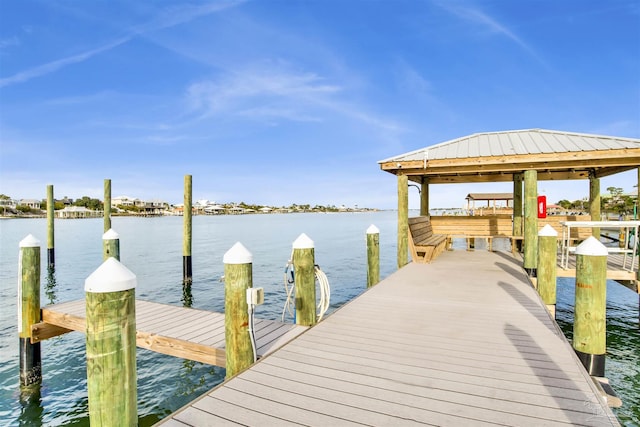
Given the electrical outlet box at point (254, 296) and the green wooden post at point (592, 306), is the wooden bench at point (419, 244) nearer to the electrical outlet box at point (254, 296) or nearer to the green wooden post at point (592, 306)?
the green wooden post at point (592, 306)

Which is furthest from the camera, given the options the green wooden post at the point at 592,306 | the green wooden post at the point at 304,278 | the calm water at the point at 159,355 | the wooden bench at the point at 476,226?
the wooden bench at the point at 476,226

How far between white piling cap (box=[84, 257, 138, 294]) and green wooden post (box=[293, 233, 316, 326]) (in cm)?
275

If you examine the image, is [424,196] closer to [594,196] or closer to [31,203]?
[594,196]

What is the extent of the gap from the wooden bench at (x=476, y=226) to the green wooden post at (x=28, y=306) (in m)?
11.9

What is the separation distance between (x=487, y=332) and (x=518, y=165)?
5905 mm

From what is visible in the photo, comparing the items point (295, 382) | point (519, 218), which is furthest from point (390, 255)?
point (295, 382)

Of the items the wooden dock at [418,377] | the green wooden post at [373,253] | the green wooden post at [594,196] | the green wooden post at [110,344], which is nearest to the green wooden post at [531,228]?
the wooden dock at [418,377]

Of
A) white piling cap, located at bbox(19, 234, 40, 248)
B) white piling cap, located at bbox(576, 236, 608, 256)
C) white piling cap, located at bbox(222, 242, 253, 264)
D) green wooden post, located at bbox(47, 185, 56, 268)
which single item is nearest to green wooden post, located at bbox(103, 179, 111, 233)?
green wooden post, located at bbox(47, 185, 56, 268)

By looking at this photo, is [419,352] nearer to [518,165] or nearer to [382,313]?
[382,313]

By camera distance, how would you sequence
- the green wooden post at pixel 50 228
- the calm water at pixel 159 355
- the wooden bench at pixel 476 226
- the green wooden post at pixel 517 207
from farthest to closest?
1. the green wooden post at pixel 50 228
2. the wooden bench at pixel 476 226
3. the green wooden post at pixel 517 207
4. the calm water at pixel 159 355

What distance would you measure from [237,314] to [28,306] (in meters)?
5.22

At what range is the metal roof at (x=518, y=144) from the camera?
26.8 feet

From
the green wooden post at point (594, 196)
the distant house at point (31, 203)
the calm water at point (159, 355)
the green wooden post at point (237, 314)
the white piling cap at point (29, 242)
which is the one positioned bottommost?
the calm water at point (159, 355)

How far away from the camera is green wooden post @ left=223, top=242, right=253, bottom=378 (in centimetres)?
375
